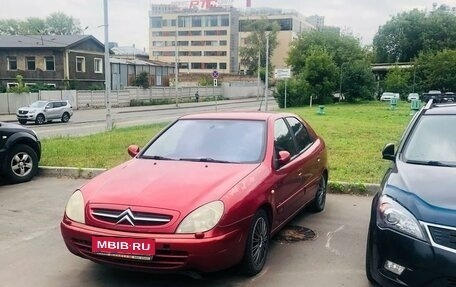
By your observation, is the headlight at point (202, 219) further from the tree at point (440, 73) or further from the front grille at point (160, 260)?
the tree at point (440, 73)

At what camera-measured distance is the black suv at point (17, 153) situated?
817cm

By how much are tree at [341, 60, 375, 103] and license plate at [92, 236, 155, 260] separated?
145 feet

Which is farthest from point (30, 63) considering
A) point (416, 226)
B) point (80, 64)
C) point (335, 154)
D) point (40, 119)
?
point (416, 226)

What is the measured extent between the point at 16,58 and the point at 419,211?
50.0 meters

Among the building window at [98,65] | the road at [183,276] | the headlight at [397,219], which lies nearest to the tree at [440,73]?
the building window at [98,65]

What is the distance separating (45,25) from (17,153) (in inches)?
3598

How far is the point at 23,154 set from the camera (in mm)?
8469

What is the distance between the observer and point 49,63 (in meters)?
46.7

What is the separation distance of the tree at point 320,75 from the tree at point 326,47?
6.94 m

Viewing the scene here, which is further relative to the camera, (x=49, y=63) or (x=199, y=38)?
(x=199, y=38)

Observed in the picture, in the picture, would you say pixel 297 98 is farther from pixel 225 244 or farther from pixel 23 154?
pixel 225 244

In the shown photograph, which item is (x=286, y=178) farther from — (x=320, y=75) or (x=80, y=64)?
(x=80, y=64)

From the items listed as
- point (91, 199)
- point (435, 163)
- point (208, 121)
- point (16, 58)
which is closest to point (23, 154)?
point (208, 121)

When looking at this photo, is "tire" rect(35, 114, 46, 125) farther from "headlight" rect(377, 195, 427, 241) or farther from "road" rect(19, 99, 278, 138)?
"headlight" rect(377, 195, 427, 241)
